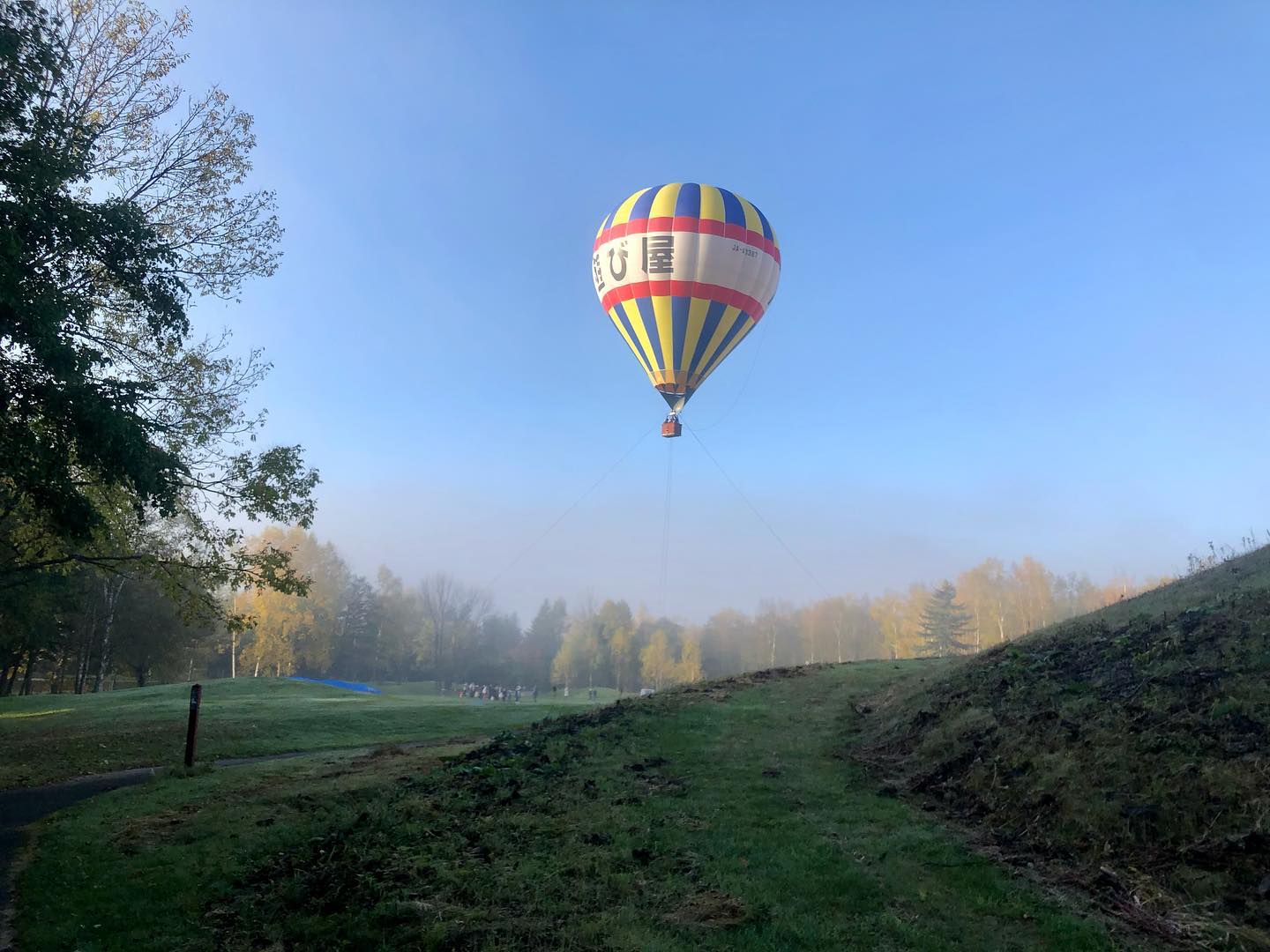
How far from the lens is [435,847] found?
836cm

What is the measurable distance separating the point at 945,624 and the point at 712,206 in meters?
52.7

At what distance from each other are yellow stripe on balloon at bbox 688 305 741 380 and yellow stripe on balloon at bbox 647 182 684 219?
4.45 m

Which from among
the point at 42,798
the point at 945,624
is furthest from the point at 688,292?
the point at 945,624

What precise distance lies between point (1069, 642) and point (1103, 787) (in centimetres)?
622

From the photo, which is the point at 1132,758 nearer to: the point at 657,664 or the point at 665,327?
the point at 665,327

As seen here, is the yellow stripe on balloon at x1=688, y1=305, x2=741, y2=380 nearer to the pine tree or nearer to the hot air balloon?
the hot air balloon

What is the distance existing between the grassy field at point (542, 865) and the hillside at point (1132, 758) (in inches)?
28.1

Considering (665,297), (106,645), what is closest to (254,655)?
(106,645)

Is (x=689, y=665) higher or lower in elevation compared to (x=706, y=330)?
lower

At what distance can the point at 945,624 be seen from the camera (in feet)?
221

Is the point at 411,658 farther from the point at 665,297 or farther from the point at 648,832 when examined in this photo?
the point at 648,832

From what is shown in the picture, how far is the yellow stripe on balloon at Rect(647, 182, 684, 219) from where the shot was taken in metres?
28.6

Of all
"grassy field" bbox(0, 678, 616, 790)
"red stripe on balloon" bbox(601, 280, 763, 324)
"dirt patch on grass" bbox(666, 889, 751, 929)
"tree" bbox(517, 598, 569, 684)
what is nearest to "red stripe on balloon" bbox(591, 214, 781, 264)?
"red stripe on balloon" bbox(601, 280, 763, 324)

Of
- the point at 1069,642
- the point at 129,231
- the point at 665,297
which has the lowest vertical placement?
the point at 1069,642
